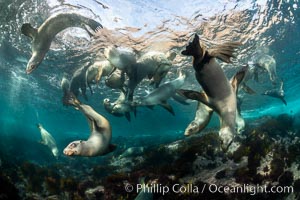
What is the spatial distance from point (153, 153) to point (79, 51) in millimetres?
7352

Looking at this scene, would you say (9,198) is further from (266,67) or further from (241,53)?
(241,53)

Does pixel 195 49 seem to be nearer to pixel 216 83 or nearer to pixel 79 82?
pixel 216 83

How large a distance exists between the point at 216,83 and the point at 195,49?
2.47 feet

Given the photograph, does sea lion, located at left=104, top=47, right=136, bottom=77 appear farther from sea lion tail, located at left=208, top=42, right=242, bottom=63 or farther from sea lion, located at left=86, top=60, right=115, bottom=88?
sea lion tail, located at left=208, top=42, right=242, bottom=63

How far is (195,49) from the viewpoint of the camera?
12.1ft

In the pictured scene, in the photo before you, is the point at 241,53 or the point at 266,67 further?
the point at 241,53

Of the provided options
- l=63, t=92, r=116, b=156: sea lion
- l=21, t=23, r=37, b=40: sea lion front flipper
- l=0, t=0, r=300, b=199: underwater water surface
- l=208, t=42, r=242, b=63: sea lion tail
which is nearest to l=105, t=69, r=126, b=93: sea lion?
l=0, t=0, r=300, b=199: underwater water surface

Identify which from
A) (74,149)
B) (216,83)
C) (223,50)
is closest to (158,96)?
(74,149)

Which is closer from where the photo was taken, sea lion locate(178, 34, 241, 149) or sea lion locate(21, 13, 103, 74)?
sea lion locate(178, 34, 241, 149)

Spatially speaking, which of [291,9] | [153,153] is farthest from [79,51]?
[291,9]

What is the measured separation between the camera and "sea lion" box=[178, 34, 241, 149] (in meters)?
3.89

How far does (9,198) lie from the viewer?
8.91 m

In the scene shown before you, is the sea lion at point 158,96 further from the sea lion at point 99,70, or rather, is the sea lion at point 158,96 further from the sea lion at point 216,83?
the sea lion at point 216,83

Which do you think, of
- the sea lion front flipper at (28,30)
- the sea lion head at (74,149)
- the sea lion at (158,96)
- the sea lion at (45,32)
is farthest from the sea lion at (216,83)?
the sea lion front flipper at (28,30)
